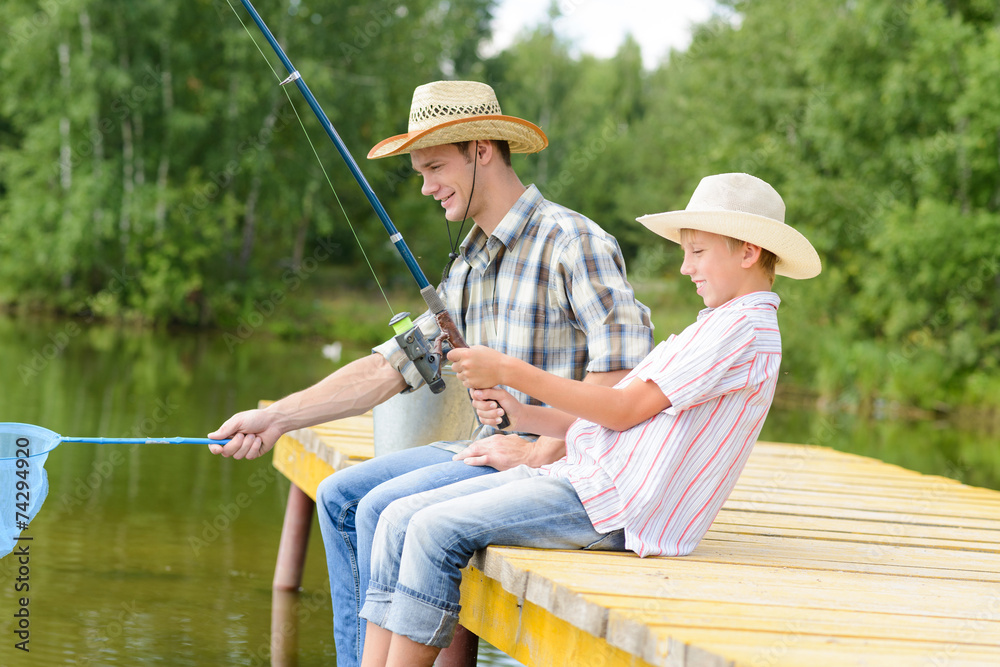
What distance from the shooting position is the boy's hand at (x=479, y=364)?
7.26 ft

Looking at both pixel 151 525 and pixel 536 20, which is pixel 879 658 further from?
pixel 536 20

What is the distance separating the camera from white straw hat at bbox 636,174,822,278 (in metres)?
2.16

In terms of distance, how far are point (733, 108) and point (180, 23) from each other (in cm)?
1002

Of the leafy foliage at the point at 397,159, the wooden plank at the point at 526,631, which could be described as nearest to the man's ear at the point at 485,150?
the wooden plank at the point at 526,631

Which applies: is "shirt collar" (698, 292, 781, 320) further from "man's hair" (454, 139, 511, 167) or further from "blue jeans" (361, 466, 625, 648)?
"man's hair" (454, 139, 511, 167)

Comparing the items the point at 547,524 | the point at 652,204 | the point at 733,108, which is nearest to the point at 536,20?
the point at 652,204

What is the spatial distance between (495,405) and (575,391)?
1.04 feet

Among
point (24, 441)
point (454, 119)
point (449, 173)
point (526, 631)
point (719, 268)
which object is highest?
point (454, 119)

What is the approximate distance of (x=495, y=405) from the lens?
244 centimetres

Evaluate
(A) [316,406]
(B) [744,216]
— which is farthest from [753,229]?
(A) [316,406]

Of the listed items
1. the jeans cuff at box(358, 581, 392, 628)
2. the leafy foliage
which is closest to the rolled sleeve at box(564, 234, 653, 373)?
the jeans cuff at box(358, 581, 392, 628)

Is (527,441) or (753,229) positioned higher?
(753,229)

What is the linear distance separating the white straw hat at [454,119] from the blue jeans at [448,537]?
853mm

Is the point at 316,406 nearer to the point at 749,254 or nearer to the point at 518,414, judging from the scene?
the point at 518,414
